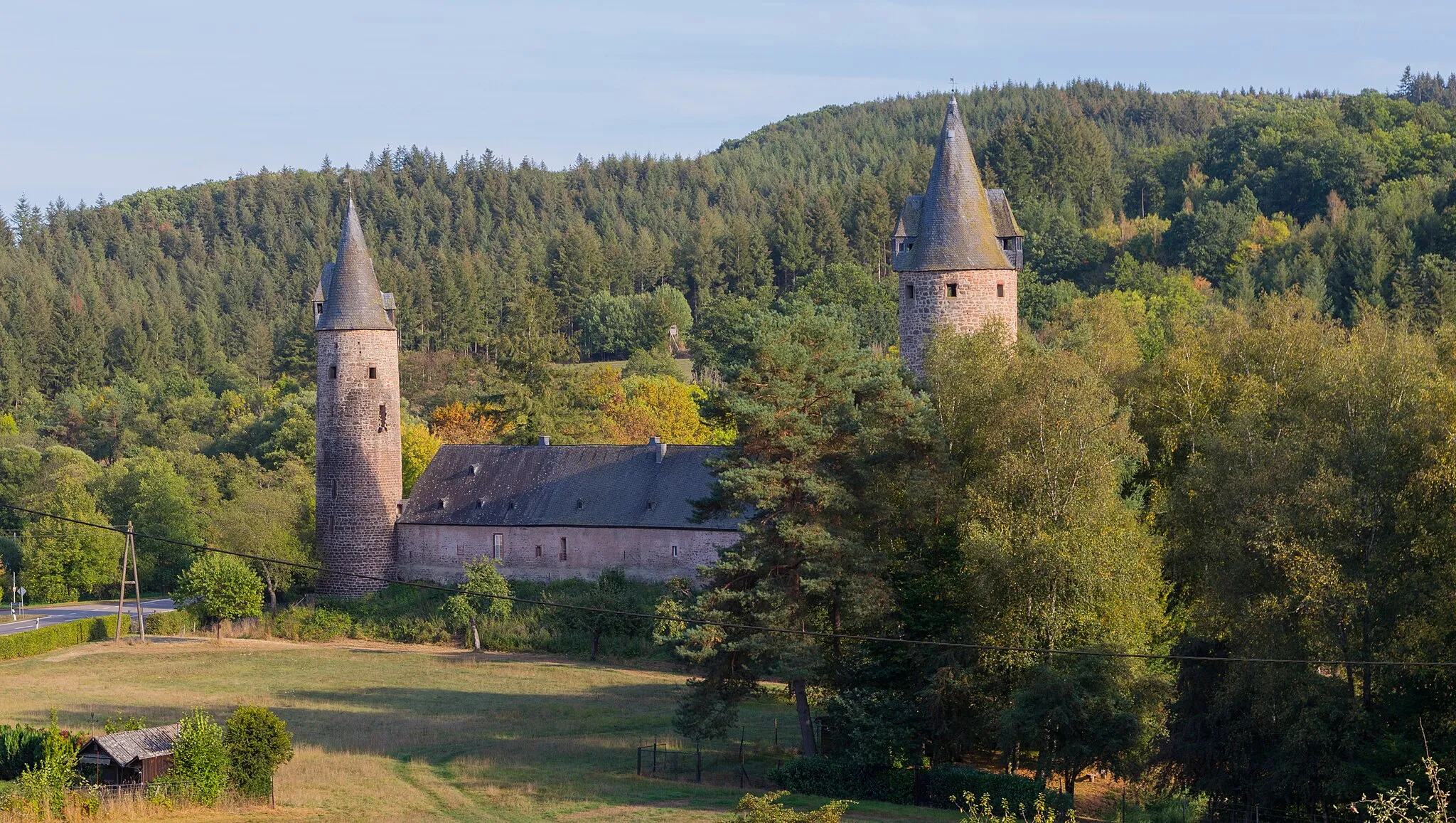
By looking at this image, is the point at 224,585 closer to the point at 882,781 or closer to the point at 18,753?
the point at 18,753

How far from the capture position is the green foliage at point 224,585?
168 feet

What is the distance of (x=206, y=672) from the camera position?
44625mm

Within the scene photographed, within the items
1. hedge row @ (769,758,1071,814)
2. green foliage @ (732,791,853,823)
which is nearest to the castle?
hedge row @ (769,758,1071,814)

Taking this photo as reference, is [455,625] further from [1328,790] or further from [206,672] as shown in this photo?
[1328,790]

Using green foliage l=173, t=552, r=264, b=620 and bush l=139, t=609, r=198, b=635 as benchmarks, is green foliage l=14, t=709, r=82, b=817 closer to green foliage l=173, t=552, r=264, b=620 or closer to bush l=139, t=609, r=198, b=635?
green foliage l=173, t=552, r=264, b=620

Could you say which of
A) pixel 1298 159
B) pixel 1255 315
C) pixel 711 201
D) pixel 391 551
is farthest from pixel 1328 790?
pixel 711 201

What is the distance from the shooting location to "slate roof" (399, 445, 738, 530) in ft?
160

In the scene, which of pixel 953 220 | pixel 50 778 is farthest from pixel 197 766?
pixel 953 220

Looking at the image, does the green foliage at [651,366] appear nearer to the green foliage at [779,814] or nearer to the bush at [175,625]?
the bush at [175,625]

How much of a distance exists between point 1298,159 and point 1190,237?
30.4 feet

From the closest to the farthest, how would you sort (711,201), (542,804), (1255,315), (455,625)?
(542,804) < (1255,315) < (455,625) < (711,201)

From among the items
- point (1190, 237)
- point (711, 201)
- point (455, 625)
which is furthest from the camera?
point (711, 201)

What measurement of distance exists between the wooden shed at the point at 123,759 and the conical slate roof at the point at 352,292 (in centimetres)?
2485

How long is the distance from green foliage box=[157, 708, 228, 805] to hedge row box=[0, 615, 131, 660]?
77.1 feet
